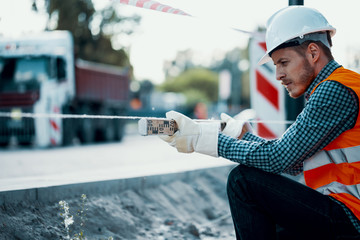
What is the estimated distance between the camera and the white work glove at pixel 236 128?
2.84 meters

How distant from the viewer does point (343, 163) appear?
88.8 inches

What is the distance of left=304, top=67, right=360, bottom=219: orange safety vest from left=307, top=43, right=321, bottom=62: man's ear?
130 mm

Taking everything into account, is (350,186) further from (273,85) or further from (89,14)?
(89,14)

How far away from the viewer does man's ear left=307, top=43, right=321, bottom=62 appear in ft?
7.88

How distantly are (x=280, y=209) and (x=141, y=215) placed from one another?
185 centimetres

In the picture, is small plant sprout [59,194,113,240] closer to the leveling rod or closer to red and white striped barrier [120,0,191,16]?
the leveling rod

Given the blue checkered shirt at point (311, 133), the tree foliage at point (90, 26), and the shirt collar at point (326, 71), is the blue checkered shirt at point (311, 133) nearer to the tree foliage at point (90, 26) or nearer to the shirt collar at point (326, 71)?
the shirt collar at point (326, 71)

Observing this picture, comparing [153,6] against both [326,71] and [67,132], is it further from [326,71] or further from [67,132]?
[67,132]

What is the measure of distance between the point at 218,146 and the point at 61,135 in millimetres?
12482

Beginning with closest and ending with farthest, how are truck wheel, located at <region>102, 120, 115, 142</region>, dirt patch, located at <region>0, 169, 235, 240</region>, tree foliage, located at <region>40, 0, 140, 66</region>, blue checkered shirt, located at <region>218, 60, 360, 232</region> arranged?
blue checkered shirt, located at <region>218, 60, 360, 232</region> → dirt patch, located at <region>0, 169, 235, 240</region> → truck wheel, located at <region>102, 120, 115, 142</region> → tree foliage, located at <region>40, 0, 140, 66</region>

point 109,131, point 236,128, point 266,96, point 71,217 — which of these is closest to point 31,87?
point 109,131

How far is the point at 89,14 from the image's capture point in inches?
1117

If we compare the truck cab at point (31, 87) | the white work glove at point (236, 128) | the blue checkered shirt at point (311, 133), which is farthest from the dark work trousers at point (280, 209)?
the truck cab at point (31, 87)

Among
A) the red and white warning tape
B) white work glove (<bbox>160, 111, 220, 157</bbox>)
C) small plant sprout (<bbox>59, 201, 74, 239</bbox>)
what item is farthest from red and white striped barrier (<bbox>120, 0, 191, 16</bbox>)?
small plant sprout (<bbox>59, 201, 74, 239</bbox>)
